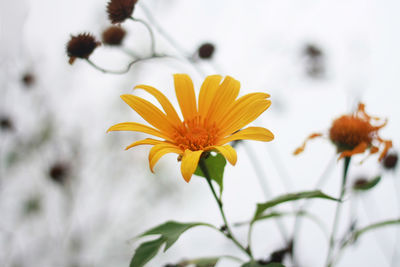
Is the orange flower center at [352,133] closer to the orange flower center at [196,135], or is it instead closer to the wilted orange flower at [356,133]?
the wilted orange flower at [356,133]

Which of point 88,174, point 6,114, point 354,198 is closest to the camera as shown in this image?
point 354,198

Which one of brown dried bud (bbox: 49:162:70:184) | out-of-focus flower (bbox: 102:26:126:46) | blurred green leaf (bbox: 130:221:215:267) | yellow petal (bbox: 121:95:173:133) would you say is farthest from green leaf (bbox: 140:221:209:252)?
brown dried bud (bbox: 49:162:70:184)

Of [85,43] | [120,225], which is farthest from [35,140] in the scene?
[85,43]

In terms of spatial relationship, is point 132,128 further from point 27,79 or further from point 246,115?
point 27,79

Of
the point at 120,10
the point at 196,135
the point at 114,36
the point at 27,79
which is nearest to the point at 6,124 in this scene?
the point at 27,79

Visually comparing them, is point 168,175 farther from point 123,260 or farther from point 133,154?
point 123,260

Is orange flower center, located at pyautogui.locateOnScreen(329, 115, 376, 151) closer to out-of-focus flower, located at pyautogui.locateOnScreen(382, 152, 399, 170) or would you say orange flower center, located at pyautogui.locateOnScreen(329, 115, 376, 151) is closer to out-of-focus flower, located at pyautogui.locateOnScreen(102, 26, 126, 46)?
out-of-focus flower, located at pyautogui.locateOnScreen(382, 152, 399, 170)
